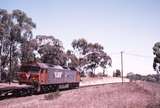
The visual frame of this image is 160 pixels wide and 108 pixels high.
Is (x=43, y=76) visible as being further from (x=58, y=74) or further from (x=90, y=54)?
(x=90, y=54)

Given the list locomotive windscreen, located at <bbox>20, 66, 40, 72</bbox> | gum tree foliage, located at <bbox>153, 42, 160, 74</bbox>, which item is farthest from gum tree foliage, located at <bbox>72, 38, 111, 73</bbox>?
locomotive windscreen, located at <bbox>20, 66, 40, 72</bbox>

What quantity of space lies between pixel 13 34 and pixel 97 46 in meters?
42.5

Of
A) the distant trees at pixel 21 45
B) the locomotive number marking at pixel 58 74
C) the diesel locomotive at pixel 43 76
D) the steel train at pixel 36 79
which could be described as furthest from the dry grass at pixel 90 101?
the distant trees at pixel 21 45

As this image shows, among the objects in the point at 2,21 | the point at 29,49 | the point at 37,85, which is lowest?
the point at 37,85

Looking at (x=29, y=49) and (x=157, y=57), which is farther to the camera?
(x=157, y=57)

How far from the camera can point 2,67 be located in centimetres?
5762

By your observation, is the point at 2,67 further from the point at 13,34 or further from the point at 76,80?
the point at 76,80

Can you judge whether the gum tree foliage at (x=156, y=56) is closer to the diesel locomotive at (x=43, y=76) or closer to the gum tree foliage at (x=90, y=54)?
the gum tree foliage at (x=90, y=54)

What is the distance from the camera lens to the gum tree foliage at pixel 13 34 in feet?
177

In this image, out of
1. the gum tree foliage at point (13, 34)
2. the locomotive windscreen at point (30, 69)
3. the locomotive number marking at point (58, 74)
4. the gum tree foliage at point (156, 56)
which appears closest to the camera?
the locomotive windscreen at point (30, 69)

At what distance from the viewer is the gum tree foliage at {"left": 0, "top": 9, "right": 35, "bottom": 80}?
5391 centimetres

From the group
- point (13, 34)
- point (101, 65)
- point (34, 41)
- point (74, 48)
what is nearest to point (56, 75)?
point (13, 34)

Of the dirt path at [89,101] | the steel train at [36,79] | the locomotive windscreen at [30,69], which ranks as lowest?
the dirt path at [89,101]

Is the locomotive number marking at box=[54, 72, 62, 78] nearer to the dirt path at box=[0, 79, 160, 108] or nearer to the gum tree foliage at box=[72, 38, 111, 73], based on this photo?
the dirt path at box=[0, 79, 160, 108]
